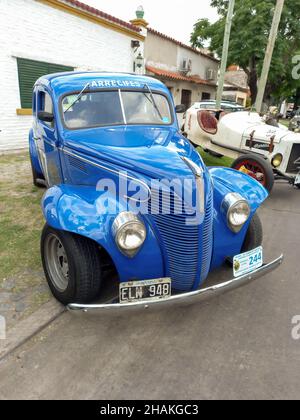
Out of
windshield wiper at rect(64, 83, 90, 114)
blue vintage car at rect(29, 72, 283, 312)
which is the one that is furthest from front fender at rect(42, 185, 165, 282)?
windshield wiper at rect(64, 83, 90, 114)

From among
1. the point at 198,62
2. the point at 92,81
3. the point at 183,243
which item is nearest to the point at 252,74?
the point at 198,62

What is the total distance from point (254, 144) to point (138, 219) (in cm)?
455

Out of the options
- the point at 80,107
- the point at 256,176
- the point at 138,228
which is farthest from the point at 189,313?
the point at 256,176

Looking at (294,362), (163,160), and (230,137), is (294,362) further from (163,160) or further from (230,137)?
(230,137)

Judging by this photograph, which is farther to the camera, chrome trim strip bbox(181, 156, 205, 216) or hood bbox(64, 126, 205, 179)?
hood bbox(64, 126, 205, 179)

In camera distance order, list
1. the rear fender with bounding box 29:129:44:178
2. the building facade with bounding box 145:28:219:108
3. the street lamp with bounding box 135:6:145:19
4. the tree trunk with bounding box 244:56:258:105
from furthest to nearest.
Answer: the tree trunk with bounding box 244:56:258:105 < the building facade with bounding box 145:28:219:108 < the street lamp with bounding box 135:6:145:19 < the rear fender with bounding box 29:129:44:178

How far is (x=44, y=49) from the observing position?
27.6 ft

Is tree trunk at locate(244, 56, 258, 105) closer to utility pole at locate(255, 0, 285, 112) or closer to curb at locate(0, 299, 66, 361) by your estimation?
utility pole at locate(255, 0, 285, 112)

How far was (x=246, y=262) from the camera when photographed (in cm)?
245

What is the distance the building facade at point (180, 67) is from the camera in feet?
44.9

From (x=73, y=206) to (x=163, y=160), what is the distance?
778 mm

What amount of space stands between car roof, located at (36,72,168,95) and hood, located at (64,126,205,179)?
1.94 feet

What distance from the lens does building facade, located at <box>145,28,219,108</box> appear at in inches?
539

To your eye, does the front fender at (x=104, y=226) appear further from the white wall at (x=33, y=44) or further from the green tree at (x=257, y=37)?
the green tree at (x=257, y=37)
